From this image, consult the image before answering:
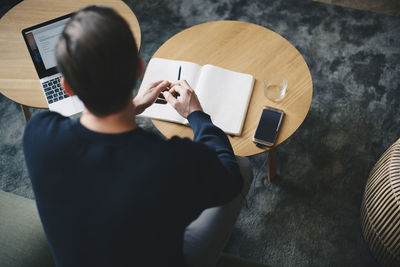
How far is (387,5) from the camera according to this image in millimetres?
2387

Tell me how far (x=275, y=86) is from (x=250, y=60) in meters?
0.18

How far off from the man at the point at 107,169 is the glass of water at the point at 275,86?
0.71 m

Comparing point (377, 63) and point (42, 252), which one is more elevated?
point (377, 63)

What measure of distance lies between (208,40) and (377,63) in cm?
110

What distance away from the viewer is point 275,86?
1.57 metres

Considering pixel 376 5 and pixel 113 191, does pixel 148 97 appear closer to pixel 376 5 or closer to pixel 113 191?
pixel 113 191

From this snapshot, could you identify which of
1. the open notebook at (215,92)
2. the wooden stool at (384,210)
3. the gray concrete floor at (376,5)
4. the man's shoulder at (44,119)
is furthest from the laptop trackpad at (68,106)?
the gray concrete floor at (376,5)

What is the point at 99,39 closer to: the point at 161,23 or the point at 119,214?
the point at 119,214

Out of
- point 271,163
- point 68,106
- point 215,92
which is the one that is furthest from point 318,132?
point 68,106

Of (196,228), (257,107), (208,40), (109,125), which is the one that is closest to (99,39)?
(109,125)

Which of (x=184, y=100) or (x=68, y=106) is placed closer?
(x=184, y=100)

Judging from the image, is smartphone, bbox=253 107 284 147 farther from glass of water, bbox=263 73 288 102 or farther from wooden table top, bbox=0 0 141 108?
wooden table top, bbox=0 0 141 108

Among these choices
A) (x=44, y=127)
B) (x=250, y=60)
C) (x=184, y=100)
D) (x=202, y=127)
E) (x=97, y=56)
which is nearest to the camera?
(x=97, y=56)

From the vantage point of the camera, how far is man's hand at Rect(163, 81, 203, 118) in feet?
4.44
